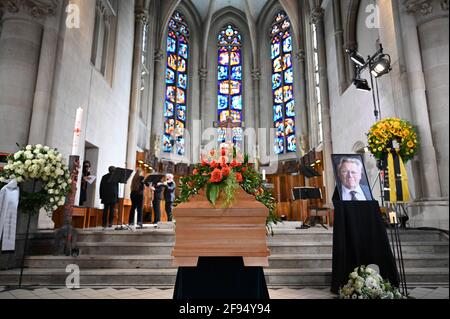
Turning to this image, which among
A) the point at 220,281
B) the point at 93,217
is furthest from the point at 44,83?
the point at 220,281

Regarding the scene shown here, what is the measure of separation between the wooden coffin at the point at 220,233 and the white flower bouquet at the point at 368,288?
49.2 inches

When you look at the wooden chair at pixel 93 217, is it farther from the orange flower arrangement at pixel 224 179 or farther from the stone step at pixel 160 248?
the orange flower arrangement at pixel 224 179

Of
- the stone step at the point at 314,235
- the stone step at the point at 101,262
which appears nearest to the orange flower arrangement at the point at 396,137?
the stone step at the point at 314,235

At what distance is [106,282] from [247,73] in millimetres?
15636

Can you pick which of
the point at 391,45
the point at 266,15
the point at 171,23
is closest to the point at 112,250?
the point at 391,45

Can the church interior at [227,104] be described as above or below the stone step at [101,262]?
above

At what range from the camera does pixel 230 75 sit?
57.9ft

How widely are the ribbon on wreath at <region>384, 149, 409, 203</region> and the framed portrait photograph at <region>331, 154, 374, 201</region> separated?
1606mm

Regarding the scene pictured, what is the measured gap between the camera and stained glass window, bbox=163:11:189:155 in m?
15.3

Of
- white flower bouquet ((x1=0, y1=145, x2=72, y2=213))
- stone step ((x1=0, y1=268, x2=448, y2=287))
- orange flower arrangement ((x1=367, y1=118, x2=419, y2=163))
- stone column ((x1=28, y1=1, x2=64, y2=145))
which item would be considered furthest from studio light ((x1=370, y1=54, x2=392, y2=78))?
stone column ((x1=28, y1=1, x2=64, y2=145))

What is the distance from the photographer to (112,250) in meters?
4.26

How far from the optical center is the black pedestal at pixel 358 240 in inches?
114

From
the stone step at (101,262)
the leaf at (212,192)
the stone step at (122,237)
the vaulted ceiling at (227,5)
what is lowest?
the stone step at (101,262)

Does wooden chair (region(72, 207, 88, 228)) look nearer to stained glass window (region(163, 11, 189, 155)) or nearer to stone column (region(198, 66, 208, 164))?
stained glass window (region(163, 11, 189, 155))
